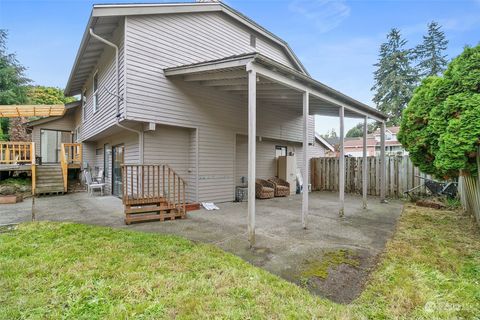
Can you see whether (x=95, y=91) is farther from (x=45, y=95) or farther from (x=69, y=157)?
(x=45, y=95)

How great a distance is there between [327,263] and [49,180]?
11.9 m

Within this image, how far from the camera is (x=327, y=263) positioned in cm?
345

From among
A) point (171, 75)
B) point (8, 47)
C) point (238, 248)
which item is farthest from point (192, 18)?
point (8, 47)

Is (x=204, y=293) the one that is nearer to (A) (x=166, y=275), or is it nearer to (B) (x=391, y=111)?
(A) (x=166, y=275)

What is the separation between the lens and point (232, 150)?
870cm

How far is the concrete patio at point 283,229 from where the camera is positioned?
3266mm

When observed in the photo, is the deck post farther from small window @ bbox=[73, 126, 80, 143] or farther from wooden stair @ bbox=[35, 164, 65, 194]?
small window @ bbox=[73, 126, 80, 143]

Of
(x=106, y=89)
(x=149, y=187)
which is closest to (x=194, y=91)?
(x=106, y=89)

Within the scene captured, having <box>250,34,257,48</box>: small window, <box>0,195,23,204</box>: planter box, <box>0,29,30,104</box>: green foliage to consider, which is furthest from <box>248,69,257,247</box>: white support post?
<box>0,29,30,104</box>: green foliage

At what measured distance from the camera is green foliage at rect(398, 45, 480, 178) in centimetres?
433

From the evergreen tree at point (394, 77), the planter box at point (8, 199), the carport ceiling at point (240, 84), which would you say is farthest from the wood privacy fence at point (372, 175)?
the evergreen tree at point (394, 77)

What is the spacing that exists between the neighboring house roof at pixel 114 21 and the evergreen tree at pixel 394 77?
65.2ft

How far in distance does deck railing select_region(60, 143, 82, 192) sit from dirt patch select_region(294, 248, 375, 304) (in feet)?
36.0

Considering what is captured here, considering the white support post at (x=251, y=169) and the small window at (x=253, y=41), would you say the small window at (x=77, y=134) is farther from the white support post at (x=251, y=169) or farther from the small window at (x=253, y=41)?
the white support post at (x=251, y=169)
